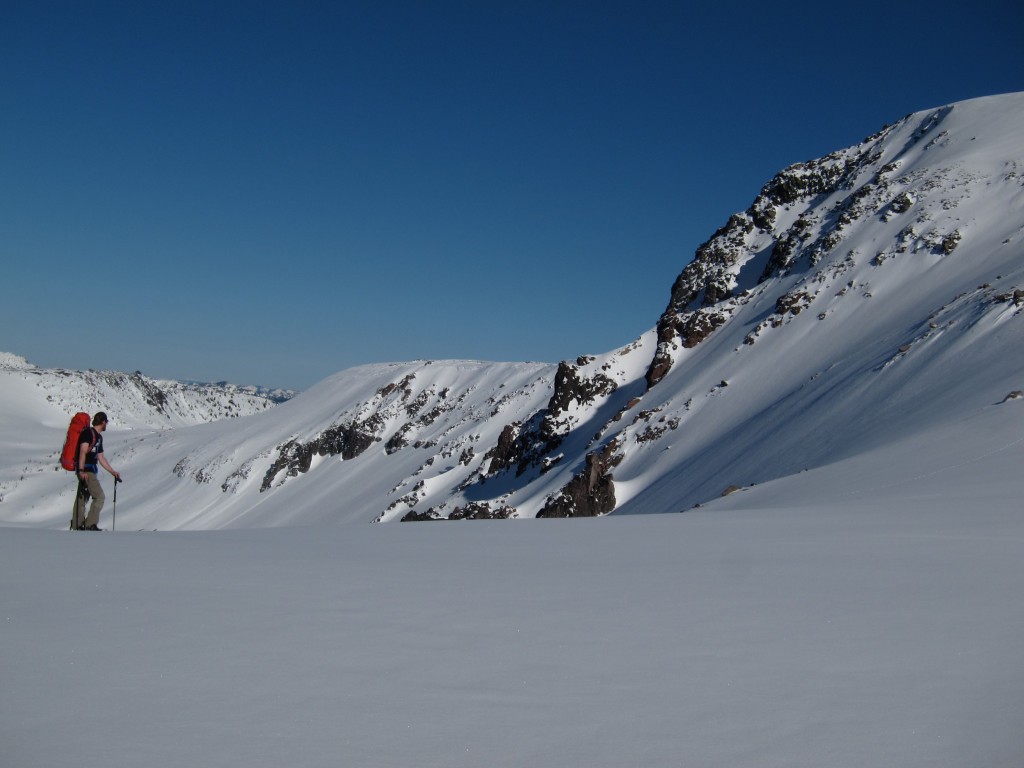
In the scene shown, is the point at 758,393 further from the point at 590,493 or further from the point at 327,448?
the point at 327,448

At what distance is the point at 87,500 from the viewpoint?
12.5 metres

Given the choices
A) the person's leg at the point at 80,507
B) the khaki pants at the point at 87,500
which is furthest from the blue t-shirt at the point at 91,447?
the person's leg at the point at 80,507

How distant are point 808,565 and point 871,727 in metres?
3.50

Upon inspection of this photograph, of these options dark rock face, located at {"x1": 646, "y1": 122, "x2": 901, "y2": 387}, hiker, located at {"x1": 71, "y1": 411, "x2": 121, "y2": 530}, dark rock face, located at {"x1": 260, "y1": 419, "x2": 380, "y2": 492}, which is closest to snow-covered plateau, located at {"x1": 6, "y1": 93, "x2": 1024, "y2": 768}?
hiker, located at {"x1": 71, "y1": 411, "x2": 121, "y2": 530}

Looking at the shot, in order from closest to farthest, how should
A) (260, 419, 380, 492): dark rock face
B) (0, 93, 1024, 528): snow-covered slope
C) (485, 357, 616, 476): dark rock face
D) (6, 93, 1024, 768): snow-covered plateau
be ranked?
(6, 93, 1024, 768): snow-covered plateau
(0, 93, 1024, 528): snow-covered slope
(485, 357, 616, 476): dark rock face
(260, 419, 380, 492): dark rock face

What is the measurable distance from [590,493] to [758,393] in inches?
397

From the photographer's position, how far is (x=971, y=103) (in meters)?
57.0

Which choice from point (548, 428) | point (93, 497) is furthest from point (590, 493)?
point (93, 497)

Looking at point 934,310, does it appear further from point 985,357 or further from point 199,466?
point 199,466

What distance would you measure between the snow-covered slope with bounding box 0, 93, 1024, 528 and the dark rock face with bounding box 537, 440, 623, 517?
0.14 metres

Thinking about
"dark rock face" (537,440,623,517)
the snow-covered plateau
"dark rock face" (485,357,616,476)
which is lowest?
the snow-covered plateau

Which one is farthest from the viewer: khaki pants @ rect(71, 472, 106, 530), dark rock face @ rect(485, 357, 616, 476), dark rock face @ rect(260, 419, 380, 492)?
dark rock face @ rect(260, 419, 380, 492)

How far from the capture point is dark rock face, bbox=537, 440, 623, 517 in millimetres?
36281

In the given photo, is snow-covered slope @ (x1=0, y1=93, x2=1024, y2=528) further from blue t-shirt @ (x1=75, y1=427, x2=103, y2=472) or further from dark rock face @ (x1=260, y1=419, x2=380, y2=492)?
blue t-shirt @ (x1=75, y1=427, x2=103, y2=472)
